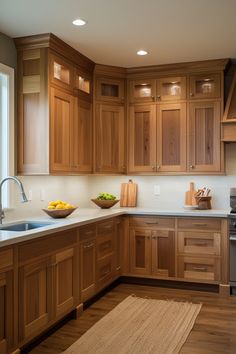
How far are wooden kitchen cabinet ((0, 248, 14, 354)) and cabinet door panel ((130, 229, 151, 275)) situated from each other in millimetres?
2218

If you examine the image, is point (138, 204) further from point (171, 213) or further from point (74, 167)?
point (74, 167)

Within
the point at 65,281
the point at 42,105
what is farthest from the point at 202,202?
the point at 42,105

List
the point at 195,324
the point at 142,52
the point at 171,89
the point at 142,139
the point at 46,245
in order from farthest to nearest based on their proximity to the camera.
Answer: the point at 142,139 → the point at 171,89 → the point at 142,52 → the point at 195,324 → the point at 46,245

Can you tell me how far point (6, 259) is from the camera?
255 centimetres

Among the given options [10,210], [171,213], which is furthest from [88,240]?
[171,213]

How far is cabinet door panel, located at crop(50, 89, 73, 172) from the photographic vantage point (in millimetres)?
3861

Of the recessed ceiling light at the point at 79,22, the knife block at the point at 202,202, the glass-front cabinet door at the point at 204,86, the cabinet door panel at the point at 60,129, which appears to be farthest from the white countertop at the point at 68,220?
the recessed ceiling light at the point at 79,22

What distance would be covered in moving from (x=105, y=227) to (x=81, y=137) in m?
1.08

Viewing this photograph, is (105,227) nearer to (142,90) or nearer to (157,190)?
(157,190)

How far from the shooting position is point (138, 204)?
5250 millimetres

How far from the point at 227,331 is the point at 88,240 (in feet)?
4.75

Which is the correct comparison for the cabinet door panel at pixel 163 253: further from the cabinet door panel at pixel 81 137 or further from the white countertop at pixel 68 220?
the cabinet door panel at pixel 81 137

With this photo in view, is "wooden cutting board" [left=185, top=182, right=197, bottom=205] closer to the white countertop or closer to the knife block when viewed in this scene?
the knife block

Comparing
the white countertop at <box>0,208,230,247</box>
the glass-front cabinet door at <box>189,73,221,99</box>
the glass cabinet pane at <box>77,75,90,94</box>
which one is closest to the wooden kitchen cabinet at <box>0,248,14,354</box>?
the white countertop at <box>0,208,230,247</box>
